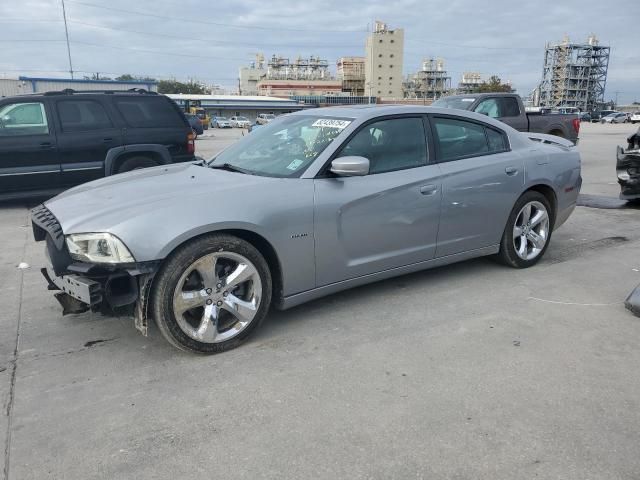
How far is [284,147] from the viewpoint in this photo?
4043 millimetres

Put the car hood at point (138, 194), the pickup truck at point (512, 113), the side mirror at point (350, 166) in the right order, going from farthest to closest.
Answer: the pickup truck at point (512, 113)
the side mirror at point (350, 166)
the car hood at point (138, 194)

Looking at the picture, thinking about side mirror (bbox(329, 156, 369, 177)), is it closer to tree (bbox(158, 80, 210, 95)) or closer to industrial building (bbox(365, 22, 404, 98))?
tree (bbox(158, 80, 210, 95))

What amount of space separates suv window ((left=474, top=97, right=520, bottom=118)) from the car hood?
842 cm

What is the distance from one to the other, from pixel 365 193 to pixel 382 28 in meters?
135

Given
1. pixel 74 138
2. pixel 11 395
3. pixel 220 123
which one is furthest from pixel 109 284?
pixel 220 123

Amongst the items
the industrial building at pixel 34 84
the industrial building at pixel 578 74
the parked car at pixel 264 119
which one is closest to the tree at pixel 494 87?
the industrial building at pixel 578 74

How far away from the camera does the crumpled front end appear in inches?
309

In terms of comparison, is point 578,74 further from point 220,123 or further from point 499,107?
point 499,107

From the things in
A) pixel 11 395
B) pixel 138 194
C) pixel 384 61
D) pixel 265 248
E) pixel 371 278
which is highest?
pixel 384 61

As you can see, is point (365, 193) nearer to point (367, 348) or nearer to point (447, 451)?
point (367, 348)

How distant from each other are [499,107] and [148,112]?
742cm

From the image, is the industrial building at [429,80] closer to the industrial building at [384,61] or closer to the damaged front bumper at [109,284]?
the industrial building at [384,61]

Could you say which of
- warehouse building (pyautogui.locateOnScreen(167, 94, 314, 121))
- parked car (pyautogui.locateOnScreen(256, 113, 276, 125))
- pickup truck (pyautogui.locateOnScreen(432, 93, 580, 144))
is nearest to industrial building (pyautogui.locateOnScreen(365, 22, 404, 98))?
warehouse building (pyautogui.locateOnScreen(167, 94, 314, 121))

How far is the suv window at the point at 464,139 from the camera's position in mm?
4359
